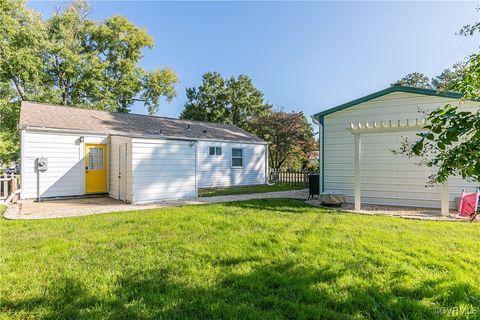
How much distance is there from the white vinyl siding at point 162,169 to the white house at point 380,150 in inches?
200

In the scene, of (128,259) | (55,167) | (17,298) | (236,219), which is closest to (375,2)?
(236,219)

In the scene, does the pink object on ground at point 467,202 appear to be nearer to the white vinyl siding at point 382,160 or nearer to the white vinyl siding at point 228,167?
the white vinyl siding at point 382,160

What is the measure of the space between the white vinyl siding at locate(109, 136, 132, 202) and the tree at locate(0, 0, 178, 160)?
612cm

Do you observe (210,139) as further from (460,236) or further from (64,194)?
(460,236)

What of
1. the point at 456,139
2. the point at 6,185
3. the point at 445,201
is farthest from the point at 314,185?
the point at 6,185

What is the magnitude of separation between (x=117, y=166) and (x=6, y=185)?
11.0ft

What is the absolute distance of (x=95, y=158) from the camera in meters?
11.1

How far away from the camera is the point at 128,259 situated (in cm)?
378

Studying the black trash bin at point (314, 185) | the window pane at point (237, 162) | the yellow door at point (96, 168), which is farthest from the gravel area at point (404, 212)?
the yellow door at point (96, 168)

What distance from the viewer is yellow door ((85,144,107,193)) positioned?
1087 cm

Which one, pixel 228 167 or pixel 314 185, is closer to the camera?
pixel 314 185

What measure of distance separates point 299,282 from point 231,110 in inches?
1054

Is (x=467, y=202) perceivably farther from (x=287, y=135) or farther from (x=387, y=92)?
(x=287, y=135)

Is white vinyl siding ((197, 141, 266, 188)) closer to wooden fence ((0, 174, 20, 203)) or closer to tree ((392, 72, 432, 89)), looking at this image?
wooden fence ((0, 174, 20, 203))
